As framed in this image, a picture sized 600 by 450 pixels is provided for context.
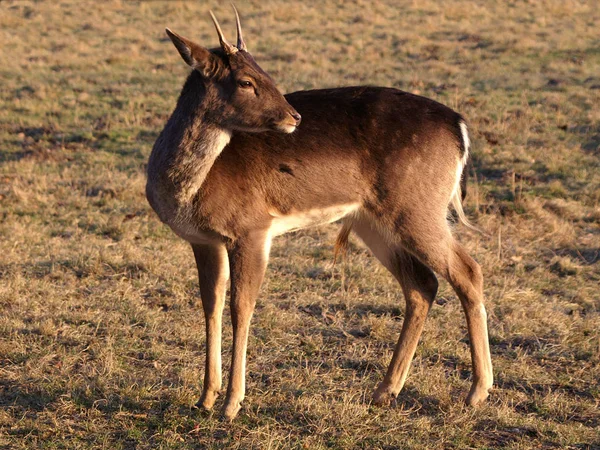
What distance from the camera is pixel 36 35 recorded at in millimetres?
20422

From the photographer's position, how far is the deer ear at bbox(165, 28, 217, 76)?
183 inches

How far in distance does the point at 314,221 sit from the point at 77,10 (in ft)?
68.5

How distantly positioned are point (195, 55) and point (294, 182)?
945 mm

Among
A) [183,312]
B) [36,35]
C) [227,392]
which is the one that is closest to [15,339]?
[183,312]

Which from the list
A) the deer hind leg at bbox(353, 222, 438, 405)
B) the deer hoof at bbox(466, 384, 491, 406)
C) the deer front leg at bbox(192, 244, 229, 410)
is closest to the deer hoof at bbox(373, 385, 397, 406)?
the deer hind leg at bbox(353, 222, 438, 405)

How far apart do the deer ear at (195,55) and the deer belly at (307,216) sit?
0.94 m

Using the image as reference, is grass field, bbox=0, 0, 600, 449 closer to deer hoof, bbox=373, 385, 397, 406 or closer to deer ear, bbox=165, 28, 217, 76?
deer hoof, bbox=373, 385, 397, 406

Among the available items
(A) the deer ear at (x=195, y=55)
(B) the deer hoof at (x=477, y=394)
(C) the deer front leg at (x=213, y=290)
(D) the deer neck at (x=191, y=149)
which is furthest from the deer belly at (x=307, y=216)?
(B) the deer hoof at (x=477, y=394)

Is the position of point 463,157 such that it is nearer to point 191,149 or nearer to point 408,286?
point 408,286

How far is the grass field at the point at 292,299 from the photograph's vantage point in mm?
4855

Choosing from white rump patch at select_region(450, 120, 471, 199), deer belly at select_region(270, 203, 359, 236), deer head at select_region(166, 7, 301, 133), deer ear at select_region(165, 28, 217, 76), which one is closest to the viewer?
deer ear at select_region(165, 28, 217, 76)

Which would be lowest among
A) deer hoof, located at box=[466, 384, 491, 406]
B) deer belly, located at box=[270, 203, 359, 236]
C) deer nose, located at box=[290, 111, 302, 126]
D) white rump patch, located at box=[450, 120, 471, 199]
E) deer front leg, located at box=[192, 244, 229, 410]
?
deer hoof, located at box=[466, 384, 491, 406]

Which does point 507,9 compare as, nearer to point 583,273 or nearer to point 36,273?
point 583,273

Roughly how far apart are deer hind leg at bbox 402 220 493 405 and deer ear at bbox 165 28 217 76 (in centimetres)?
152
